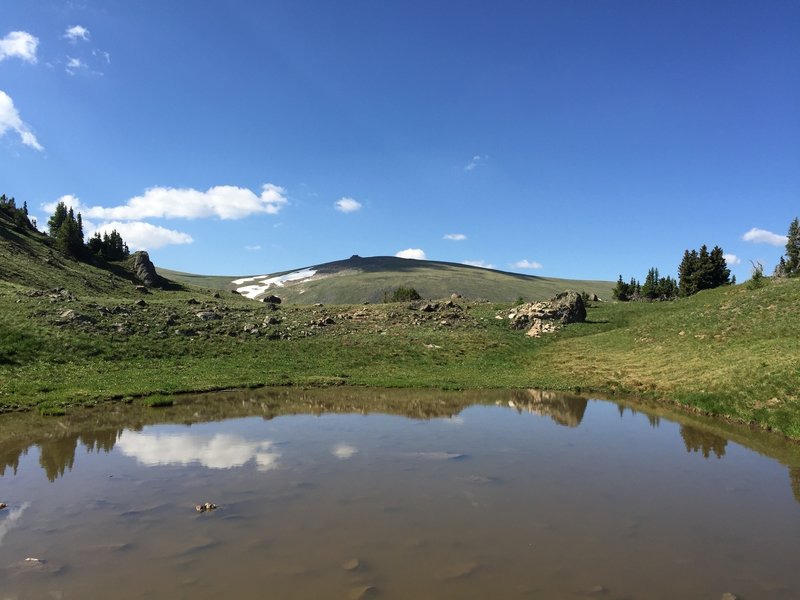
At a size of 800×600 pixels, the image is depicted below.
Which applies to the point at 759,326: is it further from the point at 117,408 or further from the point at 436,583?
the point at 117,408

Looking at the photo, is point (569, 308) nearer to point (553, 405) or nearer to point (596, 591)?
point (553, 405)

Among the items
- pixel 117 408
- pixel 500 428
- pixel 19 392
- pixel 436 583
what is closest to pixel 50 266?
pixel 19 392

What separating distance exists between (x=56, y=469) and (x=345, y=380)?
21.7 metres

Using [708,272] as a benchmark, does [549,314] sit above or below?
below

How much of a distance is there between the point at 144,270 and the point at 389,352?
3077 inches

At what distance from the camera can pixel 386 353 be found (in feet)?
151

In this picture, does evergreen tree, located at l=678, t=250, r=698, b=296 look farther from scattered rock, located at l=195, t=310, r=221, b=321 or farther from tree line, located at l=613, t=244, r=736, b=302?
scattered rock, located at l=195, t=310, r=221, b=321

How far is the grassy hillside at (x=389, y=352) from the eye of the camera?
28219mm

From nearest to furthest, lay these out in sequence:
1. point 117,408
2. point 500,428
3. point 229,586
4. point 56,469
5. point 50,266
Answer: point 229,586
point 56,469
point 500,428
point 117,408
point 50,266

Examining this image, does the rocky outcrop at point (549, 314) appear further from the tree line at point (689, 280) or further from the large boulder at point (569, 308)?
the tree line at point (689, 280)

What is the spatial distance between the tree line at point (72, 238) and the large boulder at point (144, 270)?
9278 mm

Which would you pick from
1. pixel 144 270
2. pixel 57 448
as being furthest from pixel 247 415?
pixel 144 270

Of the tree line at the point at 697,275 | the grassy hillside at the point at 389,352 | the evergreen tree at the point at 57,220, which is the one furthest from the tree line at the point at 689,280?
the evergreen tree at the point at 57,220

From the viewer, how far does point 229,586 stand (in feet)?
29.9
